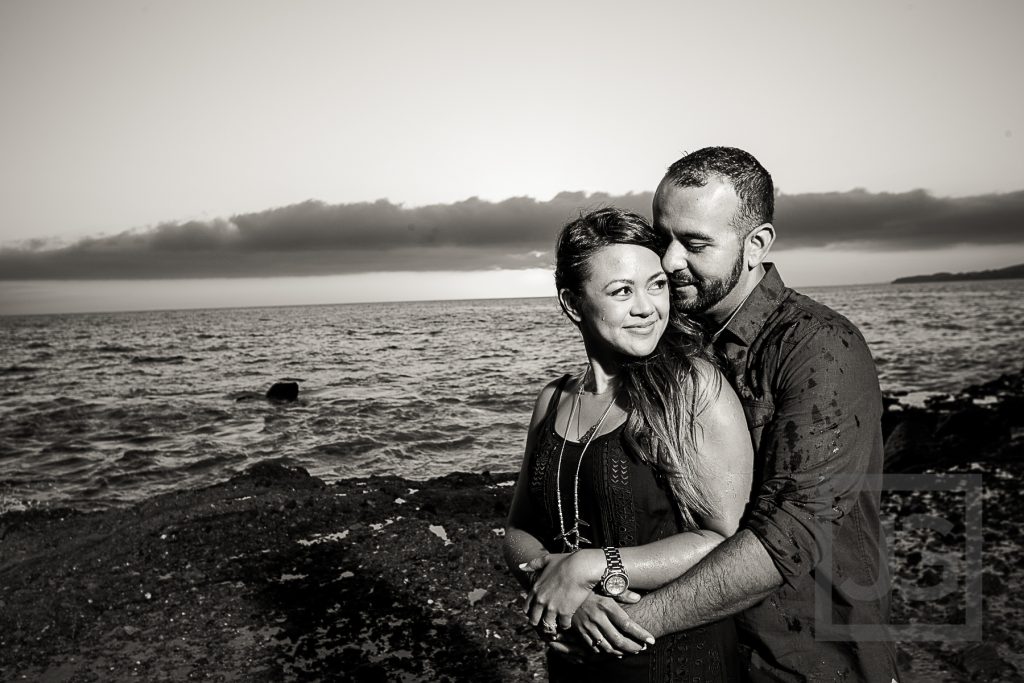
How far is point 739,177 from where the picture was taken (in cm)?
300

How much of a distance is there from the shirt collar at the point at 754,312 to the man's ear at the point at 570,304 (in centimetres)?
63

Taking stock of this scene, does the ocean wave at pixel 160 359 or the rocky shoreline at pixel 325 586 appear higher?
the rocky shoreline at pixel 325 586

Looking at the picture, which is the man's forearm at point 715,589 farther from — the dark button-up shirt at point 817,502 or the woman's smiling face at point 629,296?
the woman's smiling face at point 629,296

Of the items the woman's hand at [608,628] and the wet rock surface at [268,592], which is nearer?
the woman's hand at [608,628]

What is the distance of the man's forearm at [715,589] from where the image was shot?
2557 millimetres

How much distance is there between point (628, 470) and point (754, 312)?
2.75 feet

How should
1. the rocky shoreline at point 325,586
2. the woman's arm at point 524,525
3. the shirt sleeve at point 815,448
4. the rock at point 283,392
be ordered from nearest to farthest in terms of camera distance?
1. the shirt sleeve at point 815,448
2. the woman's arm at point 524,525
3. the rocky shoreline at point 325,586
4. the rock at point 283,392

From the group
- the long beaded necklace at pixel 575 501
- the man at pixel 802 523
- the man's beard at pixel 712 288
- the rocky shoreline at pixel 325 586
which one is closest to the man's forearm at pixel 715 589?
the man at pixel 802 523

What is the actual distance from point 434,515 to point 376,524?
2.79 ft

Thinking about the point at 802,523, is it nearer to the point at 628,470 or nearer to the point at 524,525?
the point at 628,470

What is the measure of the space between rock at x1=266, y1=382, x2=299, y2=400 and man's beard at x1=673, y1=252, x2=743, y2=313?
2469 centimetres
